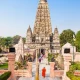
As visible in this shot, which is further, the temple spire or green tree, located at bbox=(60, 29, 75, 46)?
green tree, located at bbox=(60, 29, 75, 46)

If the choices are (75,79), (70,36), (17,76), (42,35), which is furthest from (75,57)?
(70,36)

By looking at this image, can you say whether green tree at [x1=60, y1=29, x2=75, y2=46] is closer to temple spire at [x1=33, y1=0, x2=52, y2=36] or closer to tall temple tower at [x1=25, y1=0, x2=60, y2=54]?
tall temple tower at [x1=25, y1=0, x2=60, y2=54]

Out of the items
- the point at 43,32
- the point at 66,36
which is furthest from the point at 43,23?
the point at 66,36

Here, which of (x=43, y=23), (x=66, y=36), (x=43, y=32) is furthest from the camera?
(x=66, y=36)

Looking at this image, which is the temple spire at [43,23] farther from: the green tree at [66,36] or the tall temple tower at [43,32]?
the green tree at [66,36]

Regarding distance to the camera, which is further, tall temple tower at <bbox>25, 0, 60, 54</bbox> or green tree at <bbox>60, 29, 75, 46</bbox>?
green tree at <bbox>60, 29, 75, 46</bbox>

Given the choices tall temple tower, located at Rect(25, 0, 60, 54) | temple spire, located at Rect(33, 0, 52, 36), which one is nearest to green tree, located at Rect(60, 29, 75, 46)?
tall temple tower, located at Rect(25, 0, 60, 54)

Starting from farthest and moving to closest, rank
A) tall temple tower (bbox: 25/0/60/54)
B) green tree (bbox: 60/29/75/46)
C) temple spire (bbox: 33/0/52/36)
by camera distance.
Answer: green tree (bbox: 60/29/75/46) → temple spire (bbox: 33/0/52/36) → tall temple tower (bbox: 25/0/60/54)

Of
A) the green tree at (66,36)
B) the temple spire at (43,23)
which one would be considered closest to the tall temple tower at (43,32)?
the temple spire at (43,23)

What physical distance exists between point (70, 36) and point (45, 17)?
2290 cm

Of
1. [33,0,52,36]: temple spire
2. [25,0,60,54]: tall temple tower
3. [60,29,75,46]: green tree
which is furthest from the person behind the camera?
[60,29,75,46]: green tree

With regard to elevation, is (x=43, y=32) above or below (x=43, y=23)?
below

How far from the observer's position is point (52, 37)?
2766 inches

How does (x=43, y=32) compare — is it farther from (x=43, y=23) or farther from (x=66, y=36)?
(x=66, y=36)
